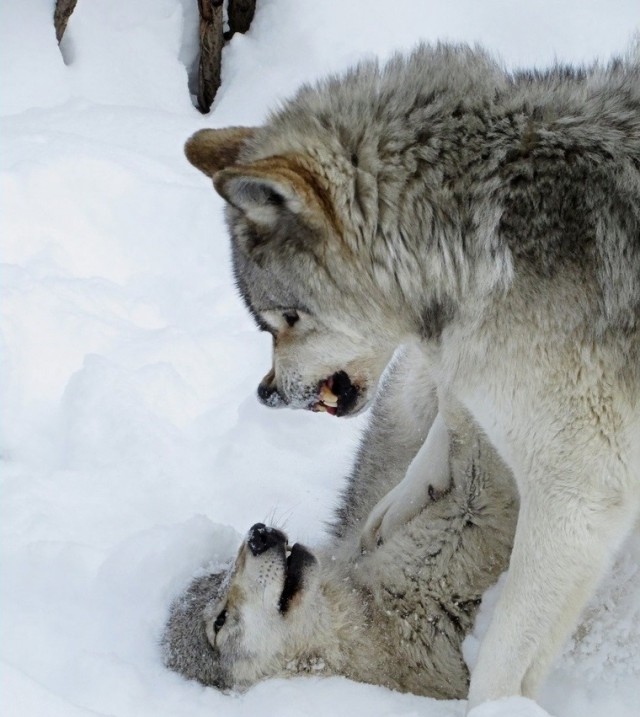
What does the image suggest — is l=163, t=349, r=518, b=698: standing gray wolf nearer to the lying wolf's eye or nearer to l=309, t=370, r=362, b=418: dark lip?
the lying wolf's eye

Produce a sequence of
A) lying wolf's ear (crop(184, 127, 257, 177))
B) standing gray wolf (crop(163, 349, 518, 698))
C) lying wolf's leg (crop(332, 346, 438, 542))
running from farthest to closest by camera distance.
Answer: lying wolf's leg (crop(332, 346, 438, 542))
standing gray wolf (crop(163, 349, 518, 698))
lying wolf's ear (crop(184, 127, 257, 177))

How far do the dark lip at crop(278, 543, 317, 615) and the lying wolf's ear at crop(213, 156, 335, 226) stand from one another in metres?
1.71

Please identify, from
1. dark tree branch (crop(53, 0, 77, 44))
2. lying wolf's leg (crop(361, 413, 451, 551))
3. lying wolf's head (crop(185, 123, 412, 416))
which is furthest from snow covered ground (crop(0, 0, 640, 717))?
lying wolf's head (crop(185, 123, 412, 416))

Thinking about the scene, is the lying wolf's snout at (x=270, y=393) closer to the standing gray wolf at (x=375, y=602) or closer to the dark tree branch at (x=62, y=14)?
the standing gray wolf at (x=375, y=602)

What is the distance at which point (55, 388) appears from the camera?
5641mm

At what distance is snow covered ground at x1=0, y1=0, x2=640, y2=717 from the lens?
3.99m

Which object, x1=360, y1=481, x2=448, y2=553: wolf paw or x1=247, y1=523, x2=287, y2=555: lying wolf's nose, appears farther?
x1=360, y1=481, x2=448, y2=553: wolf paw

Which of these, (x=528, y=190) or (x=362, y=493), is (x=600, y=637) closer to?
(x=362, y=493)

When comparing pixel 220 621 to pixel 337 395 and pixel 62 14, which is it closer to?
pixel 337 395

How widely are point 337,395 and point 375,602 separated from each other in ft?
3.63

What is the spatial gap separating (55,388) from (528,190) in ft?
10.5

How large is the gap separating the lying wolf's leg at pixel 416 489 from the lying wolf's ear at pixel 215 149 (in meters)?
1.37

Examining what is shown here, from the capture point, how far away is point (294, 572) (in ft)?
14.8

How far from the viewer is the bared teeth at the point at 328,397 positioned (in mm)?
3824
